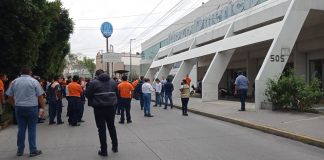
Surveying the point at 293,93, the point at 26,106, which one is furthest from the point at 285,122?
the point at 26,106

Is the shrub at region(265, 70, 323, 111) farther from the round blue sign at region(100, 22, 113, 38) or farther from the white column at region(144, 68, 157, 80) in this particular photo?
the white column at region(144, 68, 157, 80)

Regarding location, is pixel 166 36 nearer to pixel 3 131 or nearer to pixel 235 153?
pixel 3 131

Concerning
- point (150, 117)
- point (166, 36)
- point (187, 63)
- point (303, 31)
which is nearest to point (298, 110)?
point (150, 117)

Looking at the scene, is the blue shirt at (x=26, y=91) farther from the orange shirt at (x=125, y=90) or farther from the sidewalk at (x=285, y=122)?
the sidewalk at (x=285, y=122)

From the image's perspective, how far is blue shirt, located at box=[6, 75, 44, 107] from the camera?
8805mm

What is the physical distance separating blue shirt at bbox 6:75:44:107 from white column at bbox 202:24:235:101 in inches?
665

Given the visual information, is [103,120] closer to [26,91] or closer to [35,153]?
[35,153]

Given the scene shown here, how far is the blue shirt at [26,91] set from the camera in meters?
8.80

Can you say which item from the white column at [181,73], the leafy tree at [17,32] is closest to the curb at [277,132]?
the leafy tree at [17,32]

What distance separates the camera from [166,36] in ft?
159

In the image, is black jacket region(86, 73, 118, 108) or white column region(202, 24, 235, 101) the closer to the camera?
black jacket region(86, 73, 118, 108)

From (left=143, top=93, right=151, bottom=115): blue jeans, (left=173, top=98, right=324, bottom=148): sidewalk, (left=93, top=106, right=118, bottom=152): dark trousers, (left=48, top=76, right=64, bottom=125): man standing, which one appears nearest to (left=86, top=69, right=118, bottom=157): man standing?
(left=93, top=106, right=118, bottom=152): dark trousers

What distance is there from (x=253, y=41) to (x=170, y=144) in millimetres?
12530

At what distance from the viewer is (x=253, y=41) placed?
2134cm
